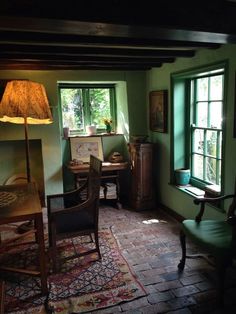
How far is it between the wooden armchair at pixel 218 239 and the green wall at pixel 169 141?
1.38 feet

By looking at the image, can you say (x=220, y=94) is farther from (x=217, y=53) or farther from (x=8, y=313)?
(x=8, y=313)

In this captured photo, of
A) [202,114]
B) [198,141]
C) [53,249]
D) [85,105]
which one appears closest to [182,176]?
[198,141]

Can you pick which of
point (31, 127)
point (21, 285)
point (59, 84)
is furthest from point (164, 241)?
point (59, 84)

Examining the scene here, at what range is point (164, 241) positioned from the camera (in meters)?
3.19

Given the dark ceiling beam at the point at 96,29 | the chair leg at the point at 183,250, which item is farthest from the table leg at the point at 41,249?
the dark ceiling beam at the point at 96,29

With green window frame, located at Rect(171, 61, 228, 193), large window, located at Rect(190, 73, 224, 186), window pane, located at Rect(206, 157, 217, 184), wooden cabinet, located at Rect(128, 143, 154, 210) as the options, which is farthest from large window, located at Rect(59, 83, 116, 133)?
window pane, located at Rect(206, 157, 217, 184)

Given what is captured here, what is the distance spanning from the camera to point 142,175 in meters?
4.14

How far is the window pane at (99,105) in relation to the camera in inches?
189

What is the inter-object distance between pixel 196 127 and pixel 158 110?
28.5 inches

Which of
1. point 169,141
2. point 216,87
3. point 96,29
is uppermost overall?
point 96,29

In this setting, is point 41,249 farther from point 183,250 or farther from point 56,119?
point 56,119

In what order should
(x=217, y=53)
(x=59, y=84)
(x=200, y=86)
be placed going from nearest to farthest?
(x=217, y=53)
(x=200, y=86)
(x=59, y=84)

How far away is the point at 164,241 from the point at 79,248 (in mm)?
975

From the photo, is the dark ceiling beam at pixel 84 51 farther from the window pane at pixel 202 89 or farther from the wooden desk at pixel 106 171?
the wooden desk at pixel 106 171
